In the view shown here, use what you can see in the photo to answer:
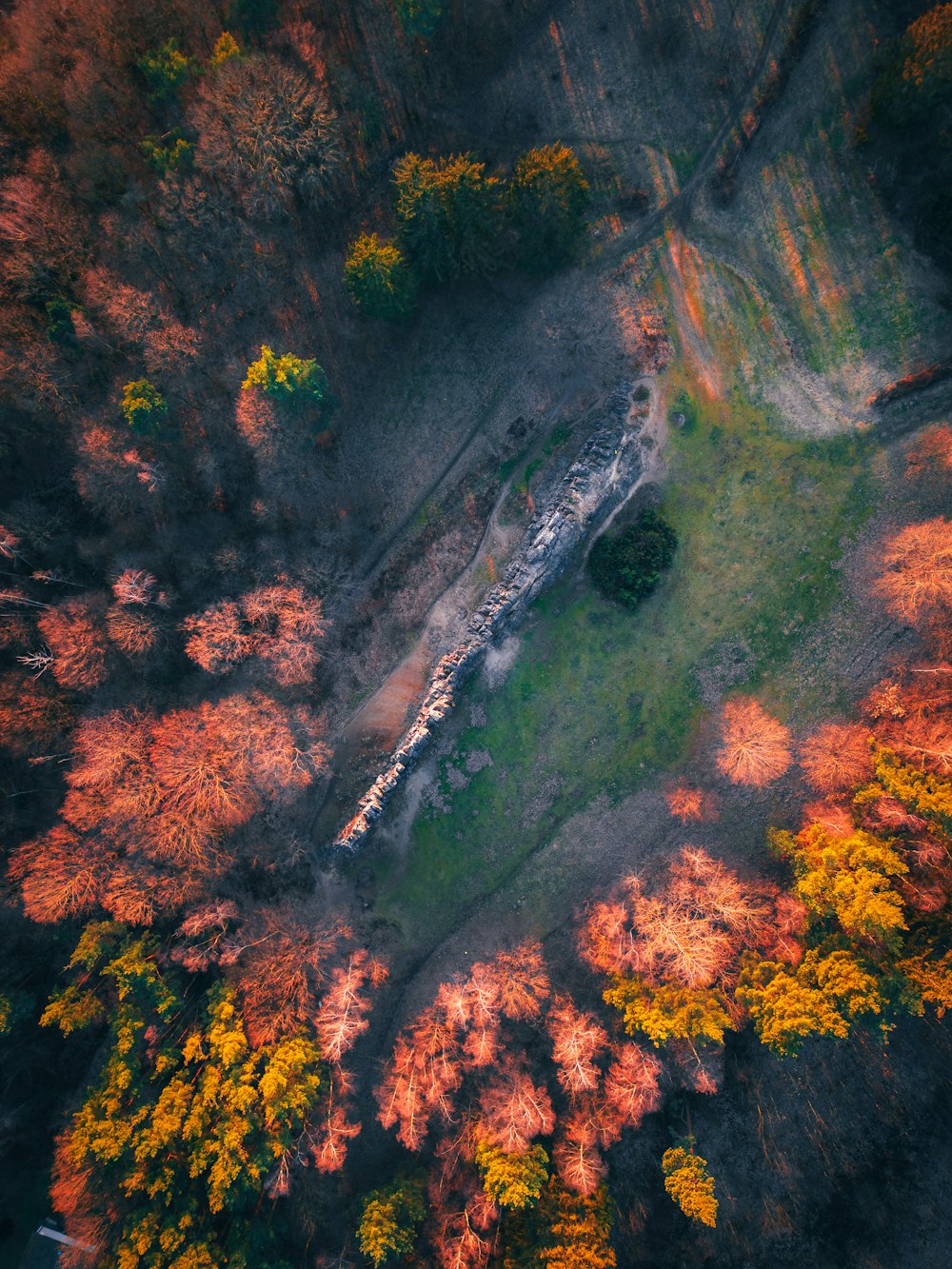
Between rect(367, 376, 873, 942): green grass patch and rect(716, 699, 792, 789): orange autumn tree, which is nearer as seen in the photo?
rect(716, 699, 792, 789): orange autumn tree

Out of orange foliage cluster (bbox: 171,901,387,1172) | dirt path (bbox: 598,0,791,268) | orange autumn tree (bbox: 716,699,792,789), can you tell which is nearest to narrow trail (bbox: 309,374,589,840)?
orange foliage cluster (bbox: 171,901,387,1172)

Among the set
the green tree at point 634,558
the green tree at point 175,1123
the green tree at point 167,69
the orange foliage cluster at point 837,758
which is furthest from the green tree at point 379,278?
the green tree at point 175,1123

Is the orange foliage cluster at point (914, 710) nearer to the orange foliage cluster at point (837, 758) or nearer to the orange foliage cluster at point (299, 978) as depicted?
the orange foliage cluster at point (837, 758)

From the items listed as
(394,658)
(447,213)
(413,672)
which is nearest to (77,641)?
(394,658)

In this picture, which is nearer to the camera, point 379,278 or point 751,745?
point 379,278

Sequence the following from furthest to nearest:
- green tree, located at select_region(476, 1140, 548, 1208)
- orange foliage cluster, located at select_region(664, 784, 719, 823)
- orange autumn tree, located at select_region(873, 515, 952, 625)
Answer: orange foliage cluster, located at select_region(664, 784, 719, 823), orange autumn tree, located at select_region(873, 515, 952, 625), green tree, located at select_region(476, 1140, 548, 1208)

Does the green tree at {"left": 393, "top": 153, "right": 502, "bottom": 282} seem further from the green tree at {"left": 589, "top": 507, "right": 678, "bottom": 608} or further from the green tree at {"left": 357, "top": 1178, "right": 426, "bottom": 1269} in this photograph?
the green tree at {"left": 357, "top": 1178, "right": 426, "bottom": 1269}

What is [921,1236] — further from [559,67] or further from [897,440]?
[559,67]

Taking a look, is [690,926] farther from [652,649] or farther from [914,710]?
[914,710]
